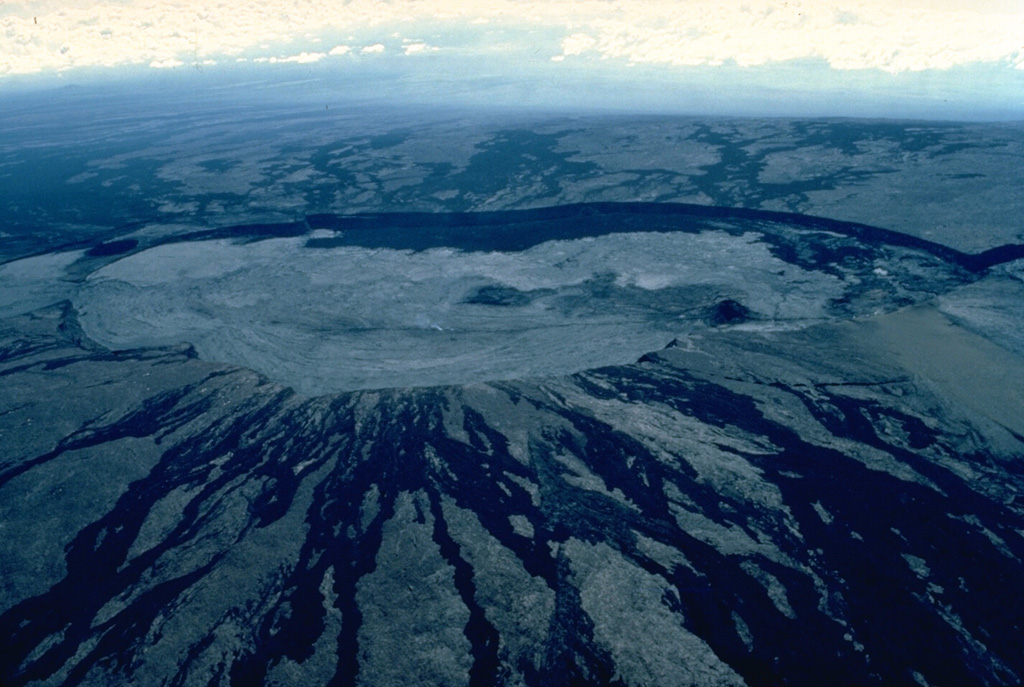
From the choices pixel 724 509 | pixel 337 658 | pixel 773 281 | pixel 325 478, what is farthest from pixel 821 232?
pixel 337 658

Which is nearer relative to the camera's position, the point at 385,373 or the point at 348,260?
the point at 385,373

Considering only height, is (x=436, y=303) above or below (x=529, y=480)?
below

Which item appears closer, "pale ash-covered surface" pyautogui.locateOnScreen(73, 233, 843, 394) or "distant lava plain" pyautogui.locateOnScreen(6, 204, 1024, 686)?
"distant lava plain" pyautogui.locateOnScreen(6, 204, 1024, 686)

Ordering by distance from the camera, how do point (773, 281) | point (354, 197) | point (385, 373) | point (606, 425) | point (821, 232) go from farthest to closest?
point (354, 197) → point (821, 232) → point (773, 281) → point (385, 373) → point (606, 425)

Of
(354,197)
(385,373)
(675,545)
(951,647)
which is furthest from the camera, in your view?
(354,197)

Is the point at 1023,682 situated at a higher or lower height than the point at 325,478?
higher

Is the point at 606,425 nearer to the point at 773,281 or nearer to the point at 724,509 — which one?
the point at 724,509

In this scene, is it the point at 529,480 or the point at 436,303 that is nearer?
the point at 529,480

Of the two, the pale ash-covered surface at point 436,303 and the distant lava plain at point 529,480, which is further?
the pale ash-covered surface at point 436,303
